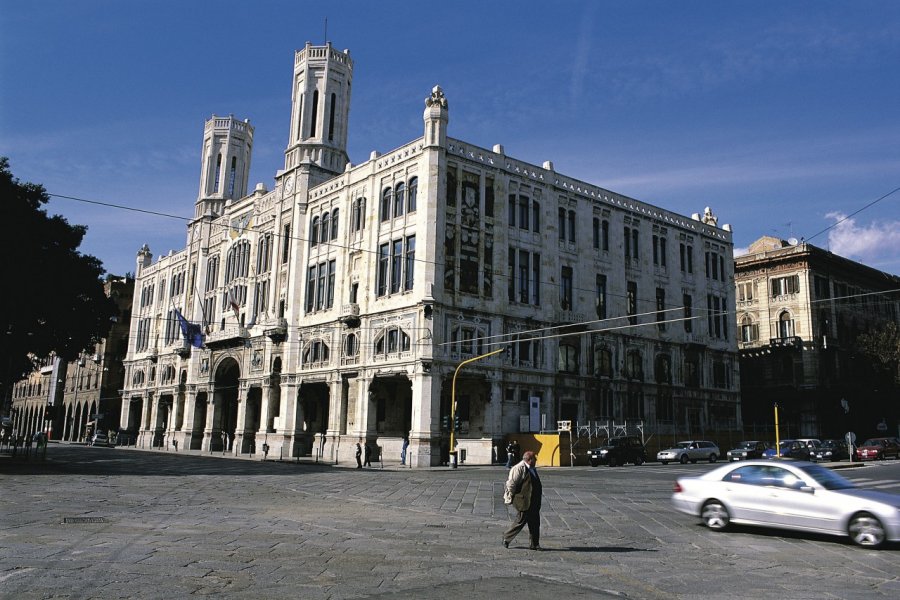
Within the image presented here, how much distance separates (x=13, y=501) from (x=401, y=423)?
97.2 feet

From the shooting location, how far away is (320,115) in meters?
53.2

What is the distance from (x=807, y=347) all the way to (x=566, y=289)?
26.2 meters

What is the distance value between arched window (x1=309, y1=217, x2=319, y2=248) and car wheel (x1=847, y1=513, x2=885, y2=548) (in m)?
42.8

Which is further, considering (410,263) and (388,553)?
(410,263)

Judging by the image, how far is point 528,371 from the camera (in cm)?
4366

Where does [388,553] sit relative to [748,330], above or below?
below

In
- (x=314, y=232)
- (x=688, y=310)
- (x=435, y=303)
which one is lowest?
(x=435, y=303)

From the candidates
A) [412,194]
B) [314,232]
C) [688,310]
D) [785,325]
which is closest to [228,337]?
[314,232]

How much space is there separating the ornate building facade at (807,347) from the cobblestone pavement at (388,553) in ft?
157

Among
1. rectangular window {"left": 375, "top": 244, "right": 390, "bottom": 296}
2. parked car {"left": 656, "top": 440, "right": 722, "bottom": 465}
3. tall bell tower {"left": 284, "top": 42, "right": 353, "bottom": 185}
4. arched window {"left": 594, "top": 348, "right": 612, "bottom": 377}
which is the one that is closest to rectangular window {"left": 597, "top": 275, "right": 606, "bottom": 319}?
arched window {"left": 594, "top": 348, "right": 612, "bottom": 377}

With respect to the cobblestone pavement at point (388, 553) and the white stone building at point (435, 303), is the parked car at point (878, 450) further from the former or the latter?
the cobblestone pavement at point (388, 553)

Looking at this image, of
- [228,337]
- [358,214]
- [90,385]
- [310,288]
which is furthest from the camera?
[90,385]

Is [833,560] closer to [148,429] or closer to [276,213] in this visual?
[276,213]

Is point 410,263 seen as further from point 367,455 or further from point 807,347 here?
point 807,347
